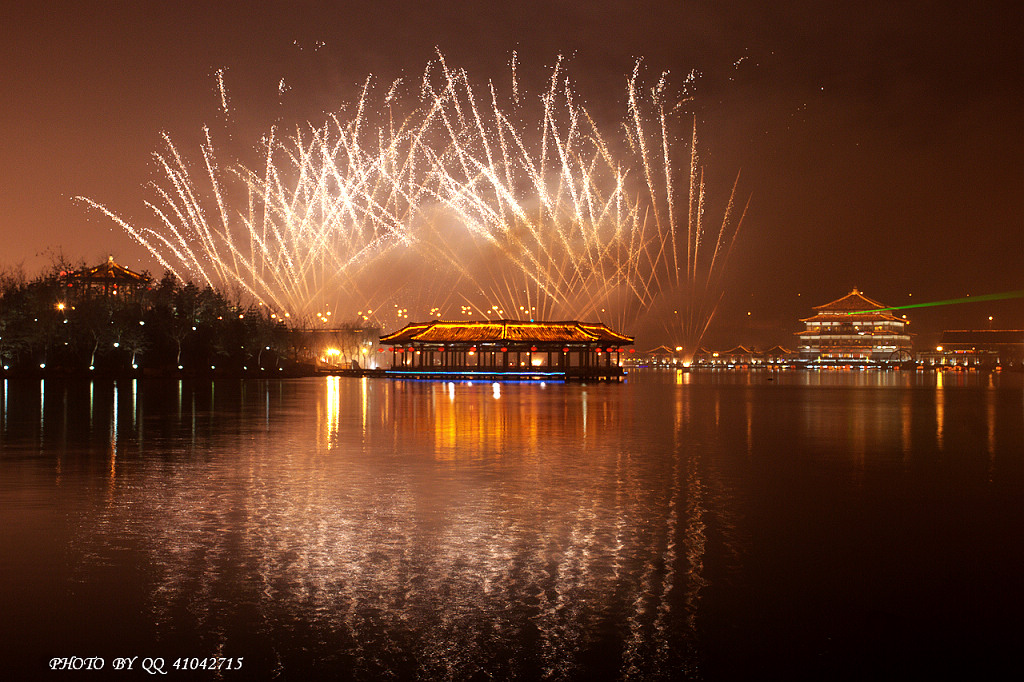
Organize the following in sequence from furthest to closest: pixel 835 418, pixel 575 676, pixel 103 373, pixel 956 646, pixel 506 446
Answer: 1. pixel 103 373
2. pixel 835 418
3. pixel 506 446
4. pixel 956 646
5. pixel 575 676

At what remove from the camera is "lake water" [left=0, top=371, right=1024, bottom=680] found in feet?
22.4

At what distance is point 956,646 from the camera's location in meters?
7.01

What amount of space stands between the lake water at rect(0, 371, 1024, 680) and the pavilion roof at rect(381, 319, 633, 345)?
2868 inches

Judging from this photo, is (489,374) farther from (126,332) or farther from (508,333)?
(126,332)

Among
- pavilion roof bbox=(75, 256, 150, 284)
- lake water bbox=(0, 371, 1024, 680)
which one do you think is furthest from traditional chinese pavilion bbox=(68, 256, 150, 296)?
lake water bbox=(0, 371, 1024, 680)

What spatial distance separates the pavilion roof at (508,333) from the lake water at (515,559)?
72.8 meters

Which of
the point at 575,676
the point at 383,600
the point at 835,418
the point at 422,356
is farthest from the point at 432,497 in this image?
the point at 422,356

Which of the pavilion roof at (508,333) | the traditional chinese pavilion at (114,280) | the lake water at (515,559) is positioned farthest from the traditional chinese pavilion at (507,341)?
the lake water at (515,559)

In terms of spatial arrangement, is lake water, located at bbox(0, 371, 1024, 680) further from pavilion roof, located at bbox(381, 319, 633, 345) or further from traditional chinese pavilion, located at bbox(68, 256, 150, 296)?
traditional chinese pavilion, located at bbox(68, 256, 150, 296)

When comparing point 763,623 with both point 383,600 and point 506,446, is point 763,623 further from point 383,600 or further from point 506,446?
point 506,446

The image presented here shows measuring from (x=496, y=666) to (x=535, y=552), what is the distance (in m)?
3.50

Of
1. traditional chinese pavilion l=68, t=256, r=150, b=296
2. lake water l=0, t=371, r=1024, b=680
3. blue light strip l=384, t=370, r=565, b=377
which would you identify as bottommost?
blue light strip l=384, t=370, r=565, b=377

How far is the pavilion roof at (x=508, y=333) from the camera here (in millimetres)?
94188

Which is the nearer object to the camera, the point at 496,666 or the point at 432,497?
the point at 496,666
